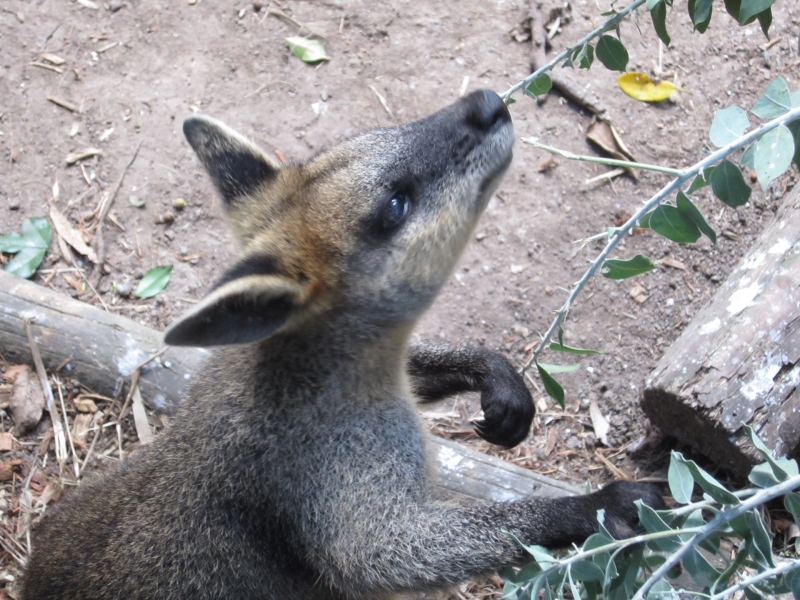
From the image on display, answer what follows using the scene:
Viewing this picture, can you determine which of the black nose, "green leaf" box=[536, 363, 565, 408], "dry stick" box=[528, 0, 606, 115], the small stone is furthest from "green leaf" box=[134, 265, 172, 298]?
"dry stick" box=[528, 0, 606, 115]

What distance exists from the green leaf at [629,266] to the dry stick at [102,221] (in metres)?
4.25

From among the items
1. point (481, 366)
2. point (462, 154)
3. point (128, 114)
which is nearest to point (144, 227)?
point (128, 114)

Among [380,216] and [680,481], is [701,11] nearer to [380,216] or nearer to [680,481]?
[380,216]

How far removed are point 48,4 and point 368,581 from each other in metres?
6.52

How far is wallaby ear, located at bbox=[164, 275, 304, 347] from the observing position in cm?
253

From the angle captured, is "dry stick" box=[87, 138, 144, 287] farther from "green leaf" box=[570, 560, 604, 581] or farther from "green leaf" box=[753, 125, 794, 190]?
"green leaf" box=[753, 125, 794, 190]

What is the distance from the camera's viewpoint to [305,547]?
343 centimetres

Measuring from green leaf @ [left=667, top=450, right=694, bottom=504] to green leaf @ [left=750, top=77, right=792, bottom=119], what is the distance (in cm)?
118

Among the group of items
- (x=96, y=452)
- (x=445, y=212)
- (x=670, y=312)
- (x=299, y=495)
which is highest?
(x=445, y=212)

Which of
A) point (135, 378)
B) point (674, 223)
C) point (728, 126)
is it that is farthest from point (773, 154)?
point (135, 378)

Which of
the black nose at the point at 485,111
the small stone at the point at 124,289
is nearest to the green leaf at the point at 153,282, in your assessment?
the small stone at the point at 124,289

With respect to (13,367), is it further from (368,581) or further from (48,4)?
(48,4)

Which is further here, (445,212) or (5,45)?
(5,45)

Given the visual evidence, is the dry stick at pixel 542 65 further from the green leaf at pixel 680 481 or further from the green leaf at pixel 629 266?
the green leaf at pixel 680 481
